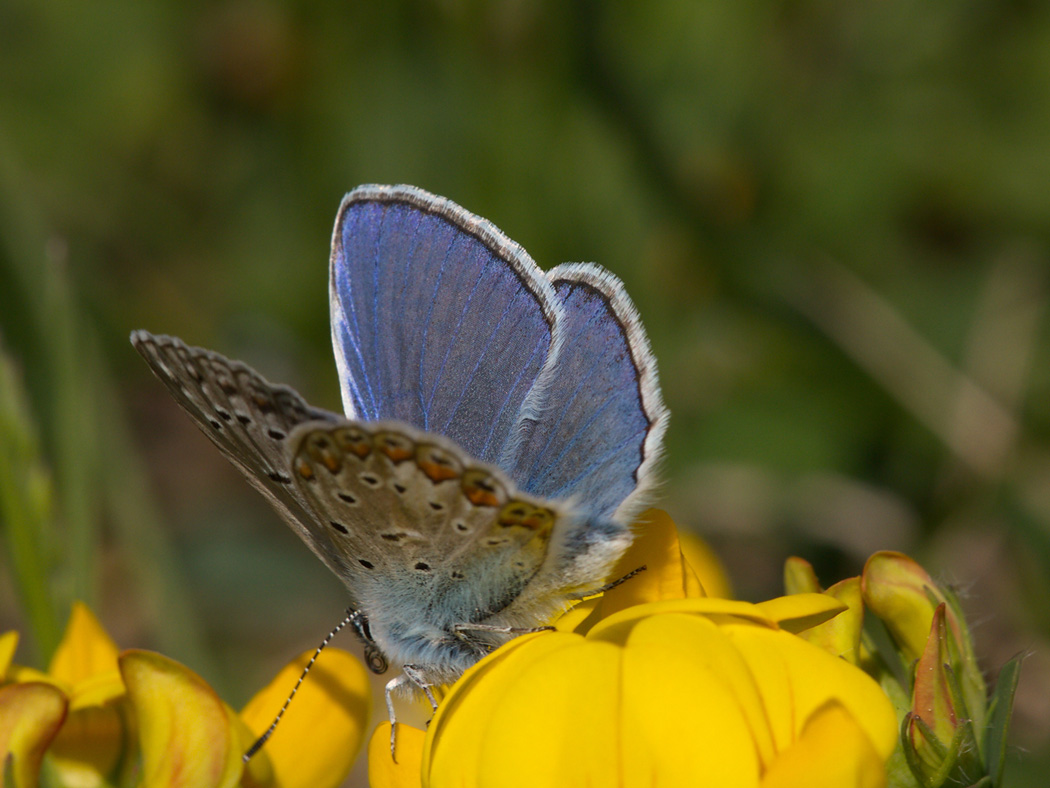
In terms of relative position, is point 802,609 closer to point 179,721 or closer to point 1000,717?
point 1000,717

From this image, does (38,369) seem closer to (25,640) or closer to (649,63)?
(25,640)

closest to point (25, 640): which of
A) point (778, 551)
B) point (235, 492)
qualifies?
point (235, 492)

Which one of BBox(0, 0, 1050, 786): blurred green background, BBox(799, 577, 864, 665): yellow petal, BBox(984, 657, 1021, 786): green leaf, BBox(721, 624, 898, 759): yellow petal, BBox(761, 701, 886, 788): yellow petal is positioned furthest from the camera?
BBox(0, 0, 1050, 786): blurred green background

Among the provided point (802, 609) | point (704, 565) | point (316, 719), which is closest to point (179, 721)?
point (316, 719)

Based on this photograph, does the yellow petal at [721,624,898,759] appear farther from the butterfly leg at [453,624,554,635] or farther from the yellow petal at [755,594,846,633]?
the butterfly leg at [453,624,554,635]

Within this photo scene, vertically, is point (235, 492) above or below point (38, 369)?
below

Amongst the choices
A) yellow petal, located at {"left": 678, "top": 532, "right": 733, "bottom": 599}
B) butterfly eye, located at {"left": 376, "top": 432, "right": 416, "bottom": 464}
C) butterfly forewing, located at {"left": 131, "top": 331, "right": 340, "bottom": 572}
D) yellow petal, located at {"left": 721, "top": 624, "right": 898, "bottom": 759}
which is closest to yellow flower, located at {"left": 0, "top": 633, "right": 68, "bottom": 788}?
butterfly forewing, located at {"left": 131, "top": 331, "right": 340, "bottom": 572}
